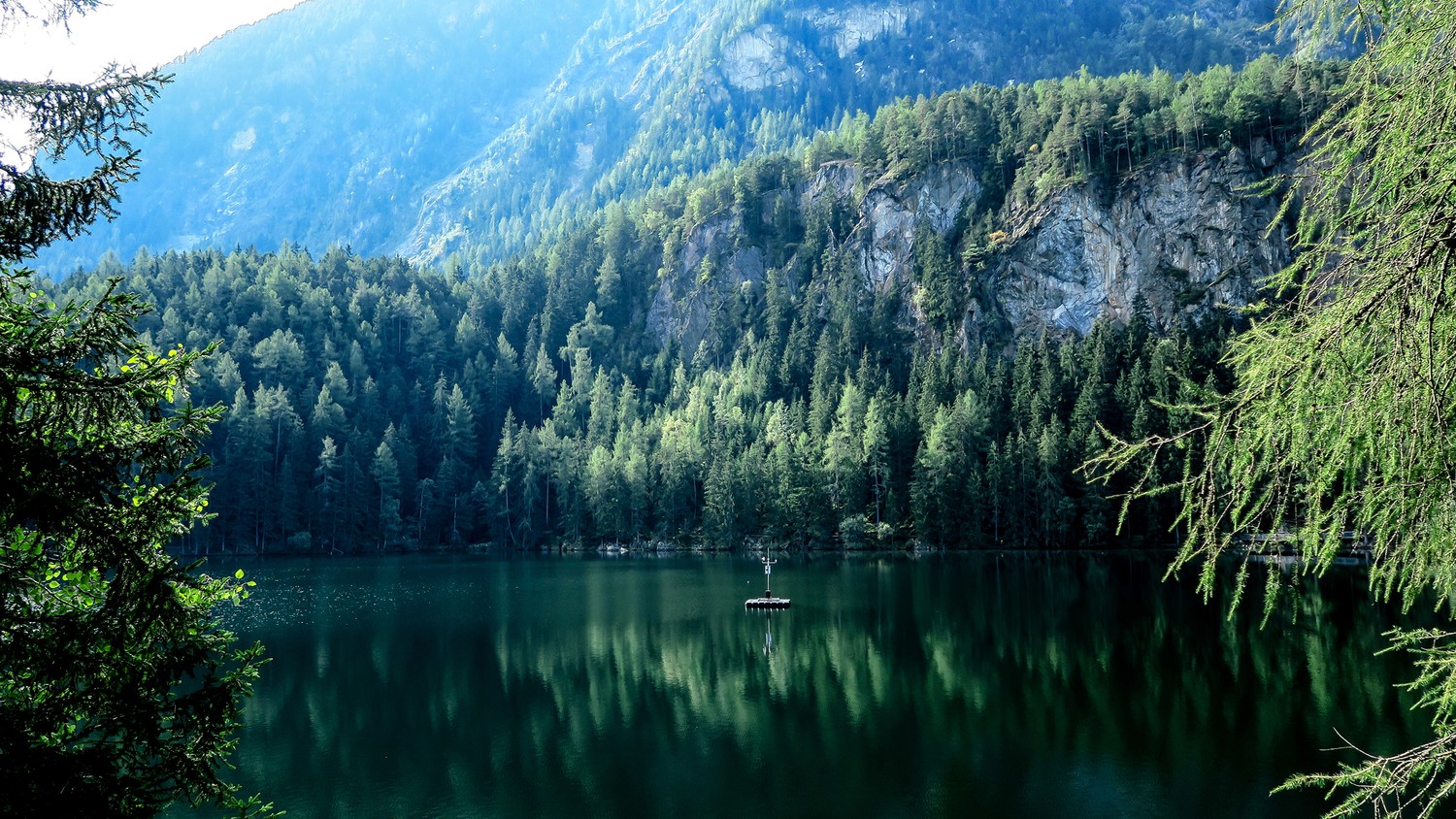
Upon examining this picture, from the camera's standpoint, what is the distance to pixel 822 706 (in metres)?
27.9

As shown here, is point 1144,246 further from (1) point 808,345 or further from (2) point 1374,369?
(2) point 1374,369

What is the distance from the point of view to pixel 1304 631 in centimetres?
3697

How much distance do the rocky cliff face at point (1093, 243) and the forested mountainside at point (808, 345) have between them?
317mm

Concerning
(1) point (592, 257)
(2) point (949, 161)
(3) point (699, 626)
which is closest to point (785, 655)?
(3) point (699, 626)

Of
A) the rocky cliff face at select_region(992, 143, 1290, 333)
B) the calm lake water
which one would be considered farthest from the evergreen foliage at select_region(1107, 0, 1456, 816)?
the rocky cliff face at select_region(992, 143, 1290, 333)

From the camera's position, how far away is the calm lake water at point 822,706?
67.6 feet

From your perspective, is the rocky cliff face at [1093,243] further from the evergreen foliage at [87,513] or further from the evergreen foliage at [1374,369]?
the evergreen foliage at [87,513]

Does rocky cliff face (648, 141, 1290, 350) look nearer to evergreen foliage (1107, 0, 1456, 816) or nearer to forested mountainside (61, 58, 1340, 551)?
forested mountainside (61, 58, 1340, 551)

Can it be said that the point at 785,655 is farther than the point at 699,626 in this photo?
No

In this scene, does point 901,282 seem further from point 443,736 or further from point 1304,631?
point 443,736

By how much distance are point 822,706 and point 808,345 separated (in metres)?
96.9

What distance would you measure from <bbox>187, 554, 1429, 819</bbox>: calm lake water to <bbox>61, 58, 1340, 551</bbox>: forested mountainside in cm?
3389

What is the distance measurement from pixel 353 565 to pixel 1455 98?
89.3 meters

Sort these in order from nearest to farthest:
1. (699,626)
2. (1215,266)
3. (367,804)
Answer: (367,804) → (699,626) → (1215,266)
